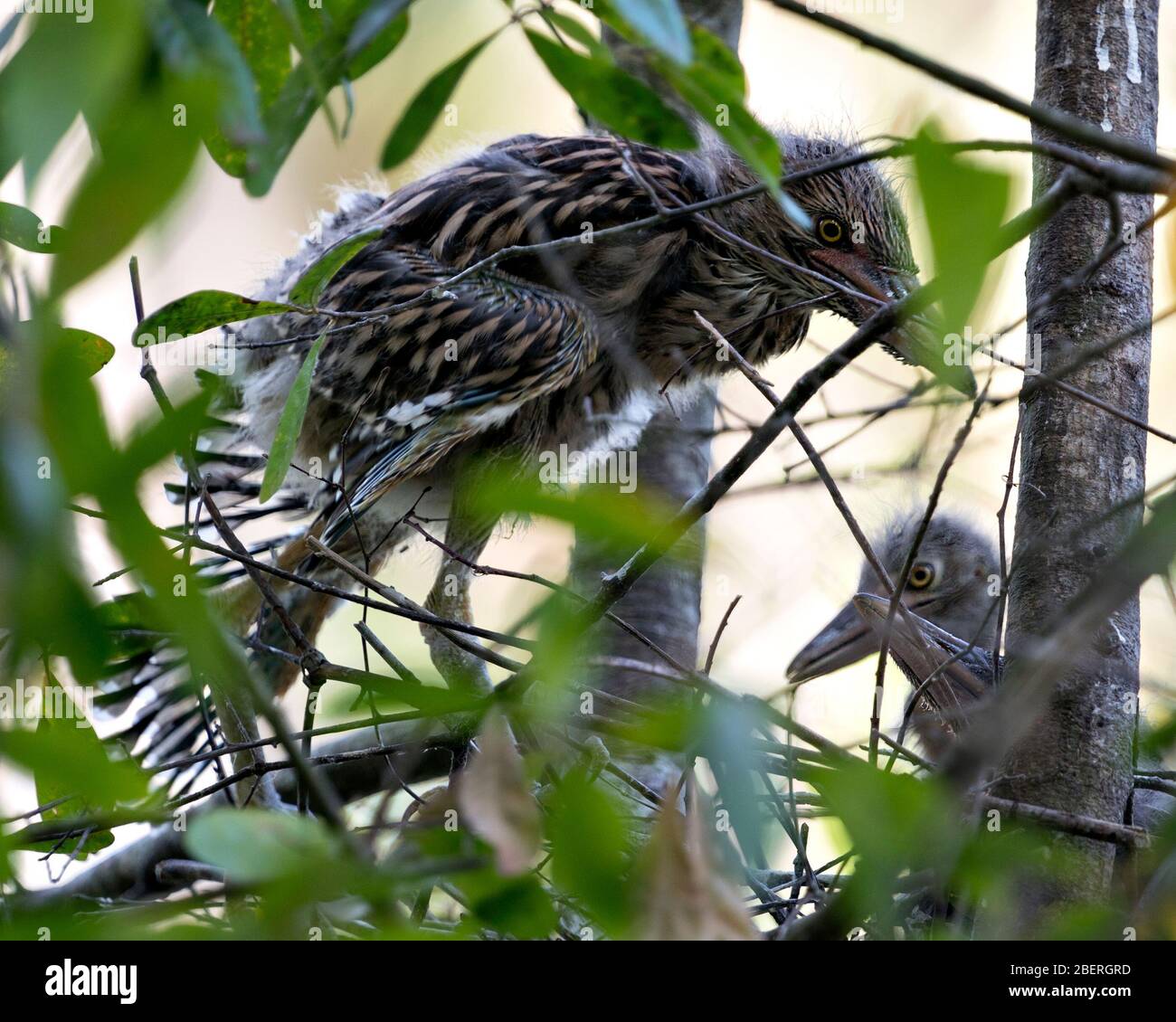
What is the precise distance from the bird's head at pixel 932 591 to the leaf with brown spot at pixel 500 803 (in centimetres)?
186

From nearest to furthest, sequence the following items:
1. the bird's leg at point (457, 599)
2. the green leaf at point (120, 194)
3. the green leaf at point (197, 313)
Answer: the green leaf at point (120, 194) → the green leaf at point (197, 313) → the bird's leg at point (457, 599)

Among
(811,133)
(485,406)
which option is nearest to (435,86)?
(485,406)

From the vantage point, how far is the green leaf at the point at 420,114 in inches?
45.2

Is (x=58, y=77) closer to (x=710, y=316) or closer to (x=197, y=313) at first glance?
(x=197, y=313)

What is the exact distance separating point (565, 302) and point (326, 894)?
2.11 m

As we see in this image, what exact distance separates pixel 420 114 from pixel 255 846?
2.64 feet

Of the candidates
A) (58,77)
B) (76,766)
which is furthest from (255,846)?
(58,77)

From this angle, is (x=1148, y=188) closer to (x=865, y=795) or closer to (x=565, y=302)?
(x=865, y=795)

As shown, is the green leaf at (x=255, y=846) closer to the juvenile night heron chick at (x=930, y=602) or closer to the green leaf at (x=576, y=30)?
the green leaf at (x=576, y=30)

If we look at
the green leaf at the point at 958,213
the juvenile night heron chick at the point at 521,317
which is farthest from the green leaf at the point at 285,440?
the juvenile night heron chick at the point at 521,317

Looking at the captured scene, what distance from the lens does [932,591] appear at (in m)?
2.72

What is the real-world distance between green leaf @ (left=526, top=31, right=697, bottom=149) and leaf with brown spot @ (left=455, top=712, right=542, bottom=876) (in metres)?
0.56
